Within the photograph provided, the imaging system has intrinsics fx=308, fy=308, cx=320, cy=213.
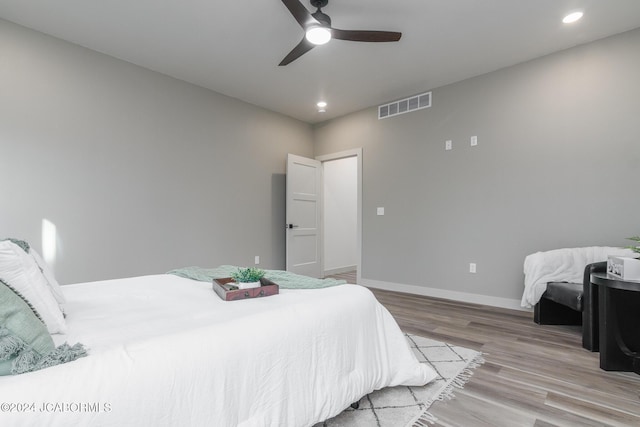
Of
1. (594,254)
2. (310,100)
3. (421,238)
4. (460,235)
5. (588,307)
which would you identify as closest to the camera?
(588,307)

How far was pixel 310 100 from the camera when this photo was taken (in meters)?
4.57

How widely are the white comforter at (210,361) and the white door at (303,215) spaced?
10.3 ft

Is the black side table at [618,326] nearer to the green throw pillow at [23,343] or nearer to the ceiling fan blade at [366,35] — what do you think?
the ceiling fan blade at [366,35]

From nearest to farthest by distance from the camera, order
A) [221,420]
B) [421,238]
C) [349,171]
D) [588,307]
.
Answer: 1. [221,420]
2. [588,307]
3. [421,238]
4. [349,171]

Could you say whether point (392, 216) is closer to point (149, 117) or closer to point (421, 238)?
point (421, 238)

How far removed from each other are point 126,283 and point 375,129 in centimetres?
394

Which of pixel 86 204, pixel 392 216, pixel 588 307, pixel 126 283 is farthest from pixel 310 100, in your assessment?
pixel 588 307

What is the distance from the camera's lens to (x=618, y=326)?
208 cm

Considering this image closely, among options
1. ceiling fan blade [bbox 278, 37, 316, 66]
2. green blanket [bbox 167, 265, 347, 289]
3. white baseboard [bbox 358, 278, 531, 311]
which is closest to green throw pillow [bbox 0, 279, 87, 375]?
green blanket [bbox 167, 265, 347, 289]

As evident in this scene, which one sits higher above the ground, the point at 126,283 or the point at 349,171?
the point at 349,171

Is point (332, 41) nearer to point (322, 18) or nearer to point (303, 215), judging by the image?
point (322, 18)

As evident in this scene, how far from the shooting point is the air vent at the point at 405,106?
4.28 metres

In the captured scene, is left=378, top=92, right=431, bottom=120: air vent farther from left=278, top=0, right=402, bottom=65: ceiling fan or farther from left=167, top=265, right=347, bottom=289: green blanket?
left=167, top=265, right=347, bottom=289: green blanket

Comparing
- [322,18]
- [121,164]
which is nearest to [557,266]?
[322,18]
